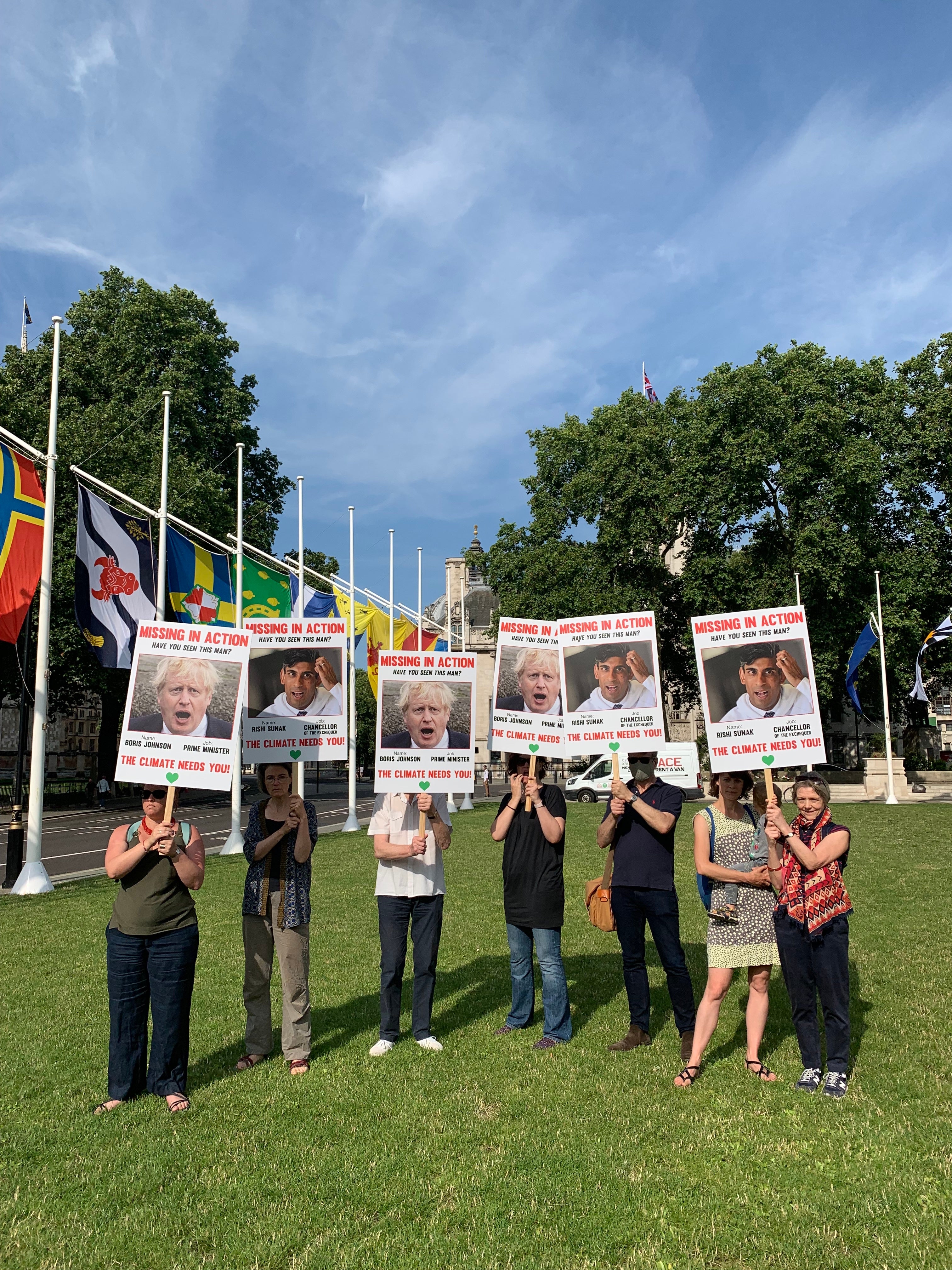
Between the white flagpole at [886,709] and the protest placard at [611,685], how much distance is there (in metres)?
30.5

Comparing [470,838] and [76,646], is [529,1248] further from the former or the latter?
[76,646]

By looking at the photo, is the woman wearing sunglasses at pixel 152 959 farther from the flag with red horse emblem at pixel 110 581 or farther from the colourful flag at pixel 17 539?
the flag with red horse emblem at pixel 110 581

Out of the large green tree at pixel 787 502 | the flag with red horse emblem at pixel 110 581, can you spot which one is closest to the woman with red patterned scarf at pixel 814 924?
the flag with red horse emblem at pixel 110 581

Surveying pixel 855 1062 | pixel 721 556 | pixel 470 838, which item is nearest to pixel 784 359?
pixel 721 556

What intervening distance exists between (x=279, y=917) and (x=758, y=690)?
3731 millimetres

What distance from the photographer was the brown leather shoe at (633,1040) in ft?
22.5

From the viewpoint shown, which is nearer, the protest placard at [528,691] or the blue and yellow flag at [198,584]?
the protest placard at [528,691]

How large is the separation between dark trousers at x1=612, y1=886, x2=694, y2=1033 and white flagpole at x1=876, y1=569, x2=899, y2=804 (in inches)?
1203

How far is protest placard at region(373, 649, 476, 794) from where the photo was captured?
279 inches

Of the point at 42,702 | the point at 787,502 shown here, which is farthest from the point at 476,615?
the point at 42,702

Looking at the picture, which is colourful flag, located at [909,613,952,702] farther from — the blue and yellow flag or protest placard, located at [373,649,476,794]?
protest placard, located at [373,649,476,794]

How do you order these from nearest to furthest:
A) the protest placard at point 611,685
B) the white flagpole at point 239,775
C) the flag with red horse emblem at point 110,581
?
the protest placard at point 611,685 → the flag with red horse emblem at point 110,581 → the white flagpole at point 239,775

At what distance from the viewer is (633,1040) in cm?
695

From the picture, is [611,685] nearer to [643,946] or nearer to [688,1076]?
[643,946]
